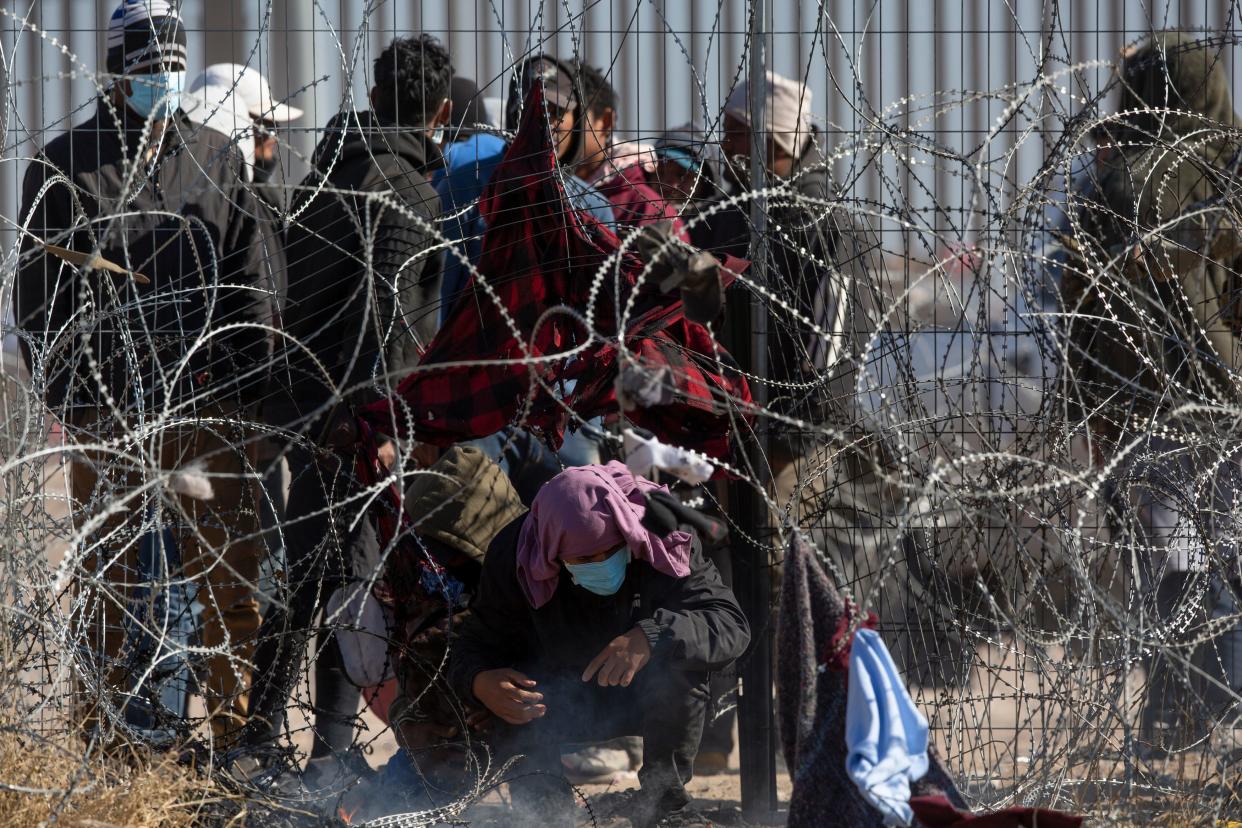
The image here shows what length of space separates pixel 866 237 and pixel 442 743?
1723 mm

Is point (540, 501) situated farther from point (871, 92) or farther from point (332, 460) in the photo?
point (871, 92)

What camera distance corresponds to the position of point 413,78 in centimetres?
371

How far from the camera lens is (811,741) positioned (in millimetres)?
2193

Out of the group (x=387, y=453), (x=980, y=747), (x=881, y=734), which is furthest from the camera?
(x=387, y=453)

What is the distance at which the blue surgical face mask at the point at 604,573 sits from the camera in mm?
3143

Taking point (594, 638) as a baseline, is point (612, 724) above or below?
below

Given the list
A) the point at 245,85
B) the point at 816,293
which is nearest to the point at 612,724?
the point at 816,293

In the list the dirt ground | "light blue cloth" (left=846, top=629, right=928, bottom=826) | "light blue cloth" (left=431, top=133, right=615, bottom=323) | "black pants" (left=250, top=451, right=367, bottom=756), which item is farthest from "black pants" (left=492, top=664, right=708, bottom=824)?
"light blue cloth" (left=846, top=629, right=928, bottom=826)

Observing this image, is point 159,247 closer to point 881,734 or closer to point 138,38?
point 138,38

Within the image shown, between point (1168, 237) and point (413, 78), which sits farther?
point (413, 78)

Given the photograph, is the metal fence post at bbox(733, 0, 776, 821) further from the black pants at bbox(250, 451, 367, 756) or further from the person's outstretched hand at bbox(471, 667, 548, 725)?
the black pants at bbox(250, 451, 367, 756)

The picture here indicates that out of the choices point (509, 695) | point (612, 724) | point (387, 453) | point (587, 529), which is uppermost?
point (387, 453)

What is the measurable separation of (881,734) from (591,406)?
115cm

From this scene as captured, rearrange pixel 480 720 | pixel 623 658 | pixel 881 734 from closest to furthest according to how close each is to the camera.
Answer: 1. pixel 881 734
2. pixel 623 658
3. pixel 480 720
